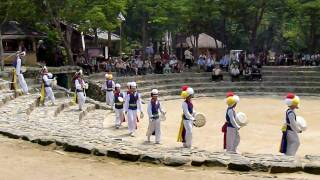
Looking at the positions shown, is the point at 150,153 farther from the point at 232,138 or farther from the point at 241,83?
the point at 241,83

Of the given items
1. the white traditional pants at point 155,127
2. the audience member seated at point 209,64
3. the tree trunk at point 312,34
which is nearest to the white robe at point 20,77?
the white traditional pants at point 155,127

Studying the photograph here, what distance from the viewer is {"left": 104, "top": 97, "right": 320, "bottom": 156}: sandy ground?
15469 millimetres

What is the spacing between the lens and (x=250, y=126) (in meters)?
19.3

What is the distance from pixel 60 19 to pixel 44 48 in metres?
2.64

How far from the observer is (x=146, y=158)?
912 centimetres

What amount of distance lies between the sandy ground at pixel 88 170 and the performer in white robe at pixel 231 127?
436 cm

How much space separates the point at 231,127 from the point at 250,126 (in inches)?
256

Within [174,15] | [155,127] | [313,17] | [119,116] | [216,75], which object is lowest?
[119,116]

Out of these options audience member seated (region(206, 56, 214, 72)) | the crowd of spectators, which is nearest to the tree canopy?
the crowd of spectators

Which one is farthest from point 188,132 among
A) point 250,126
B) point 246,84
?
point 246,84

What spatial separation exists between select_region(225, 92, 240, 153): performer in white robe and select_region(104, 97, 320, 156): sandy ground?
1608mm

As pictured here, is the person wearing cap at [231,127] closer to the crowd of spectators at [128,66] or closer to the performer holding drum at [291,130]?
the performer holding drum at [291,130]

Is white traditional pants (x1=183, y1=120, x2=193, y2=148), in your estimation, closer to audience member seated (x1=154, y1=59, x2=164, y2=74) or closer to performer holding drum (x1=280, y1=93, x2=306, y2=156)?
performer holding drum (x1=280, y1=93, x2=306, y2=156)

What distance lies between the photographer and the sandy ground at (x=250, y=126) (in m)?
15.5
